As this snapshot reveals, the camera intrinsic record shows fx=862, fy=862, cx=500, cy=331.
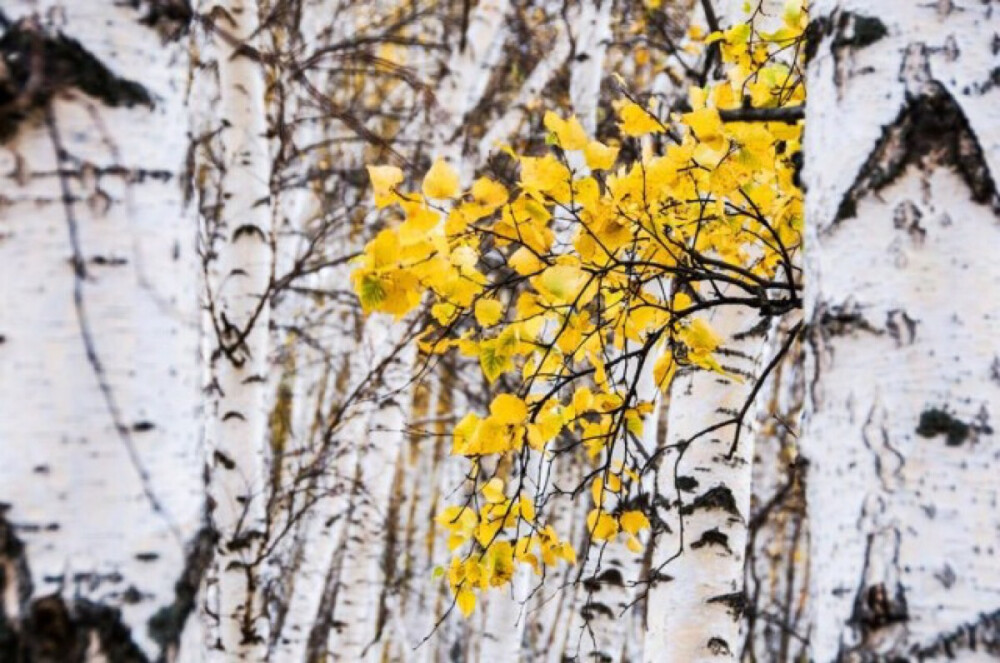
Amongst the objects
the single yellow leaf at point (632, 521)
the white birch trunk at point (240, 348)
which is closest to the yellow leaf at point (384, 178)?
the single yellow leaf at point (632, 521)

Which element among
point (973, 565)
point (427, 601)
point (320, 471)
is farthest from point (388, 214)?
point (973, 565)

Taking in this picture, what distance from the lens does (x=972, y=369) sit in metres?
1.00

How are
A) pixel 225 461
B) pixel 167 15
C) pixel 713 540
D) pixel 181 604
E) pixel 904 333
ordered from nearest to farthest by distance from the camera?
pixel 904 333, pixel 181 604, pixel 167 15, pixel 713 540, pixel 225 461

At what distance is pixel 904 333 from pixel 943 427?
118 millimetres

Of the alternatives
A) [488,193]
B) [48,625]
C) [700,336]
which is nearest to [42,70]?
[48,625]

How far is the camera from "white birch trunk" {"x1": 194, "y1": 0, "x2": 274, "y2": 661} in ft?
11.4

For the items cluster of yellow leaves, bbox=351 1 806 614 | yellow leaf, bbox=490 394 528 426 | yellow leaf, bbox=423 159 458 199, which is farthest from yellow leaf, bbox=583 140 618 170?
yellow leaf, bbox=490 394 528 426

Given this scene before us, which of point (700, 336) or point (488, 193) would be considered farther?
point (700, 336)

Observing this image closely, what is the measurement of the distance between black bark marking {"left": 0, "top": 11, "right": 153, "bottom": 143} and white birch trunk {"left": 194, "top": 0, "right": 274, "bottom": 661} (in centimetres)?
233

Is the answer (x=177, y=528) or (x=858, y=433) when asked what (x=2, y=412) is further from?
(x=858, y=433)

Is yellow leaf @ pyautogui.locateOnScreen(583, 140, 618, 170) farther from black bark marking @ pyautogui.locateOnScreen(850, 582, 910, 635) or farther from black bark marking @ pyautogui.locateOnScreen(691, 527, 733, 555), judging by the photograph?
black bark marking @ pyautogui.locateOnScreen(691, 527, 733, 555)

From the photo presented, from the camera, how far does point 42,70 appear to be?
43.8 inches

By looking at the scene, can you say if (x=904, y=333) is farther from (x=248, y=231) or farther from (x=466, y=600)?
(x=248, y=231)

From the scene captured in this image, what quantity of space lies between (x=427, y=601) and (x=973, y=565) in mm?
9481
